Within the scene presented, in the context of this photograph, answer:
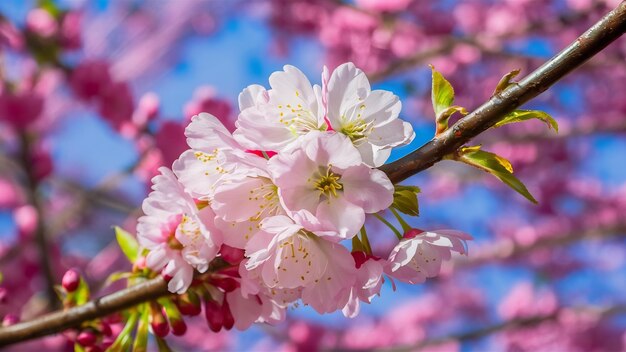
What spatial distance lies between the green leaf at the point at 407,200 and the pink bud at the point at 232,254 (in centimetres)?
27

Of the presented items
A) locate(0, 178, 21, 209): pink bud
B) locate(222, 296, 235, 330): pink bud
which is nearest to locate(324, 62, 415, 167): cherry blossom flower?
locate(222, 296, 235, 330): pink bud

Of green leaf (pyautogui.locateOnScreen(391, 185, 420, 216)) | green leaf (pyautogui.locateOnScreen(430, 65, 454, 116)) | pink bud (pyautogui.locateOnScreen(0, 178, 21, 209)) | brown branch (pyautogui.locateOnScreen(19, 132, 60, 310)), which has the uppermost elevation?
green leaf (pyautogui.locateOnScreen(430, 65, 454, 116))

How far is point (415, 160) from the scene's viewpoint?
0.92 meters

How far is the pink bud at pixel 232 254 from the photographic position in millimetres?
978

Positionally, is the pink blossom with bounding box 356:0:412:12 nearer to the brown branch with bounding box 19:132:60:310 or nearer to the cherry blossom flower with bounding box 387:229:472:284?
the brown branch with bounding box 19:132:60:310

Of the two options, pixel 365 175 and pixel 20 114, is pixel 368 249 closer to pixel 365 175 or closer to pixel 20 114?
pixel 365 175

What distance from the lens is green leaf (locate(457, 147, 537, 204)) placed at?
35.9 inches

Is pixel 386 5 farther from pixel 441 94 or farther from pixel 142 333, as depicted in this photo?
pixel 142 333

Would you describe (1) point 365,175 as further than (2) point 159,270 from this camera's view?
No

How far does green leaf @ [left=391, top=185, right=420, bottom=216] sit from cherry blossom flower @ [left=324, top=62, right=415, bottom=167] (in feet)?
0.28

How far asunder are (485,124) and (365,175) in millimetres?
199

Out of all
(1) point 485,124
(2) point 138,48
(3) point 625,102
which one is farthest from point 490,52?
(2) point 138,48

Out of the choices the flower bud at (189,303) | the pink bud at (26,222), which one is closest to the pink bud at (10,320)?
the flower bud at (189,303)

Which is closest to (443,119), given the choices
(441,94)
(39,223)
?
(441,94)
